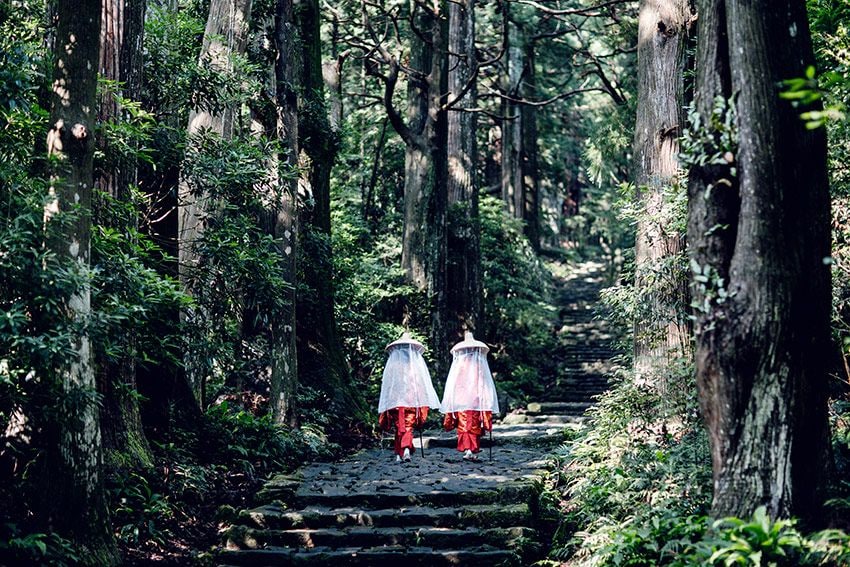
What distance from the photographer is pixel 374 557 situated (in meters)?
8.73

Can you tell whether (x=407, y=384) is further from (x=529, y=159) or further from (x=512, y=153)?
(x=529, y=159)

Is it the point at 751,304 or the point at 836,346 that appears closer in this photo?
the point at 751,304

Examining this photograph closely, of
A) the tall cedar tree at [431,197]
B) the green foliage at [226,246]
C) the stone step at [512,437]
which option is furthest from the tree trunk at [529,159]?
the green foliage at [226,246]

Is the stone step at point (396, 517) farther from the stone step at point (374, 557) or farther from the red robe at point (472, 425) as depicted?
the red robe at point (472, 425)

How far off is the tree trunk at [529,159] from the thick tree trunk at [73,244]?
81.8 feet

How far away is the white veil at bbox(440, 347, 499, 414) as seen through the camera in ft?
41.9

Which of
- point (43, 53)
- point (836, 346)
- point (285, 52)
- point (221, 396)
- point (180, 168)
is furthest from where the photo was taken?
point (221, 396)

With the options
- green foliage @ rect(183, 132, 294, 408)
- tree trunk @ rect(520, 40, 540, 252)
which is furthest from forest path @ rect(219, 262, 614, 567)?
tree trunk @ rect(520, 40, 540, 252)

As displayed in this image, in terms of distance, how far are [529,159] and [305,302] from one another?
18.9 metres

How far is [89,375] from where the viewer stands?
7805 millimetres

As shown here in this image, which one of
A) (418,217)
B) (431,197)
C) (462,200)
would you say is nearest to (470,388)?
(418,217)

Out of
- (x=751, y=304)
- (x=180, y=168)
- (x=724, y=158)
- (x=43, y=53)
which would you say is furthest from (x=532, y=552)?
(x=43, y=53)

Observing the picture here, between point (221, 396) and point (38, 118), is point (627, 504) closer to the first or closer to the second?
point (38, 118)

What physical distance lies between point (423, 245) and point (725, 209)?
44.4ft
